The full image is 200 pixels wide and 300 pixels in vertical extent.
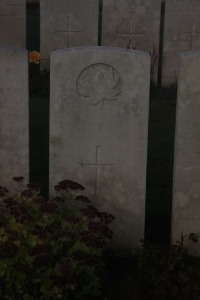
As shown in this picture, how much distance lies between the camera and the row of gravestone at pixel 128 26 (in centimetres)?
1044

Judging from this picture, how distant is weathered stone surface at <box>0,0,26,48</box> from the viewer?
1096 centimetres

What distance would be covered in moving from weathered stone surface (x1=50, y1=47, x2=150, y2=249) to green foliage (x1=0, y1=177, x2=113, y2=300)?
40 centimetres

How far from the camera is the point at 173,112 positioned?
28.7 ft

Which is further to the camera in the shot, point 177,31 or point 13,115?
point 177,31

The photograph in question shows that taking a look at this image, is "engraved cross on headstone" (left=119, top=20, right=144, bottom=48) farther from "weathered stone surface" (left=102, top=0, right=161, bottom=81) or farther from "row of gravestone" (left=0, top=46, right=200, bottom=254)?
"row of gravestone" (left=0, top=46, right=200, bottom=254)

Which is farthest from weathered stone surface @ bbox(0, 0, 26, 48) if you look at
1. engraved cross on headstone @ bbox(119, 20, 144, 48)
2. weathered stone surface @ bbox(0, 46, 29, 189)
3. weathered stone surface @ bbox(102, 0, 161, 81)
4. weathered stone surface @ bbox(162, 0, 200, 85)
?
weathered stone surface @ bbox(0, 46, 29, 189)

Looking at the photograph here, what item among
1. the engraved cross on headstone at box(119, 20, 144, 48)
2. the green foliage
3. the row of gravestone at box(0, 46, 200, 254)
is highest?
the engraved cross on headstone at box(119, 20, 144, 48)

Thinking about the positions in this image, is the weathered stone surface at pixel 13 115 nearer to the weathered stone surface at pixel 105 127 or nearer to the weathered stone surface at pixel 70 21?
the weathered stone surface at pixel 105 127

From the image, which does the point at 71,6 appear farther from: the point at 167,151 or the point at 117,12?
the point at 167,151

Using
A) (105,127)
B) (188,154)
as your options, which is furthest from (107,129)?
(188,154)

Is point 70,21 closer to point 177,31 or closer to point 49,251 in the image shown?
point 177,31

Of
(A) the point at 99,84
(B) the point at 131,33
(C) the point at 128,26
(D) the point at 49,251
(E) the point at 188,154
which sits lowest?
(D) the point at 49,251

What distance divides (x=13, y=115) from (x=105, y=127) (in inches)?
28.3

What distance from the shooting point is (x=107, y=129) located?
15.7 feet
